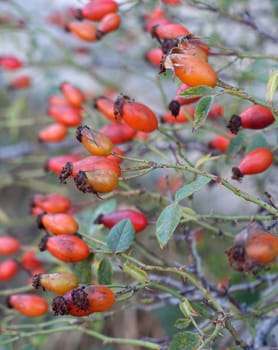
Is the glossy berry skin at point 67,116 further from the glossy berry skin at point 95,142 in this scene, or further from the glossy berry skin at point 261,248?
the glossy berry skin at point 261,248

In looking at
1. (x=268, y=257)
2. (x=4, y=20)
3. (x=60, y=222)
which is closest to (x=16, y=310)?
(x=60, y=222)

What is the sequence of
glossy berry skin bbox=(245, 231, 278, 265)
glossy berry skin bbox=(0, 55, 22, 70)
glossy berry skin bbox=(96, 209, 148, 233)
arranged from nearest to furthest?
1. glossy berry skin bbox=(245, 231, 278, 265)
2. glossy berry skin bbox=(96, 209, 148, 233)
3. glossy berry skin bbox=(0, 55, 22, 70)

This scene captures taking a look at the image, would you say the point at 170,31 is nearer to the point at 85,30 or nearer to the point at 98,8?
the point at 98,8

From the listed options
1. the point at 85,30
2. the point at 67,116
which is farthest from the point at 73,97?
the point at 85,30

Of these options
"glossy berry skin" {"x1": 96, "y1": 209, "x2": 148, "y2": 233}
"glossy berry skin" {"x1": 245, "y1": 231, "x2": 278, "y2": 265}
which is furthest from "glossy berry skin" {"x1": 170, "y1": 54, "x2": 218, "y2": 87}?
"glossy berry skin" {"x1": 96, "y1": 209, "x2": 148, "y2": 233}

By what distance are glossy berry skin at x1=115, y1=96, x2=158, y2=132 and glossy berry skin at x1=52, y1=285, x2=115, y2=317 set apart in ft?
0.91

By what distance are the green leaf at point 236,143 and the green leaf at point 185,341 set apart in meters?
0.41

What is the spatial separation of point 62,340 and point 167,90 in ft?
4.34

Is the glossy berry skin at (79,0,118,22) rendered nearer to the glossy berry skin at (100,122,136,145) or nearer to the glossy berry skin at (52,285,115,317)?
the glossy berry skin at (100,122,136,145)

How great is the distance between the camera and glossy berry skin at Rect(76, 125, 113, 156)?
917mm

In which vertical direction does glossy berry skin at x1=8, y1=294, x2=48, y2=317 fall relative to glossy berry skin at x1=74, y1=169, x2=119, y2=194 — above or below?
below

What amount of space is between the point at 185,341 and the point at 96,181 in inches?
10.5

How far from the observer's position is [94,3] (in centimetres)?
128

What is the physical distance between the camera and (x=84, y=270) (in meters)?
1.07
